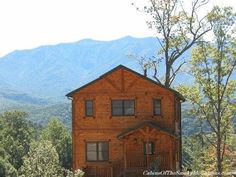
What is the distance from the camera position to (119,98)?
3794 centimetres

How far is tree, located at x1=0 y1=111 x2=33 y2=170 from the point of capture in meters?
77.8

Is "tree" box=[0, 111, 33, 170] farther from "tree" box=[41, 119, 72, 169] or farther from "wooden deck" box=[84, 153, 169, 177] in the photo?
"wooden deck" box=[84, 153, 169, 177]

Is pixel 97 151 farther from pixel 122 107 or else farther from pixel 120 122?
pixel 122 107

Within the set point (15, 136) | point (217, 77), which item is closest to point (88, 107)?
point (217, 77)

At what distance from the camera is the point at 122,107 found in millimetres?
38000

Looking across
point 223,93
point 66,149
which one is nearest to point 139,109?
→ point 223,93

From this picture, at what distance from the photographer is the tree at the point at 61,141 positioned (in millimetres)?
77062

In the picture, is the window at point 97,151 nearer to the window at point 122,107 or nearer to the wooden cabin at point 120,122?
the wooden cabin at point 120,122

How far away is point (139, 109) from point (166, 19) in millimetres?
10483

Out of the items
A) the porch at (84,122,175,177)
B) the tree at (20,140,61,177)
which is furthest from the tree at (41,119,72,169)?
the tree at (20,140,61,177)

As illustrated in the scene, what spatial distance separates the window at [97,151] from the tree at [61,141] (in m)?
38.8

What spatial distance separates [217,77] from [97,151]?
1171 cm

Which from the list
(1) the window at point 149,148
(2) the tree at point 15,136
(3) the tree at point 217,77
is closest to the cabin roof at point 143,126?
(1) the window at point 149,148

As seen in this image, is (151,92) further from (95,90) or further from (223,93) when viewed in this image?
(223,93)
